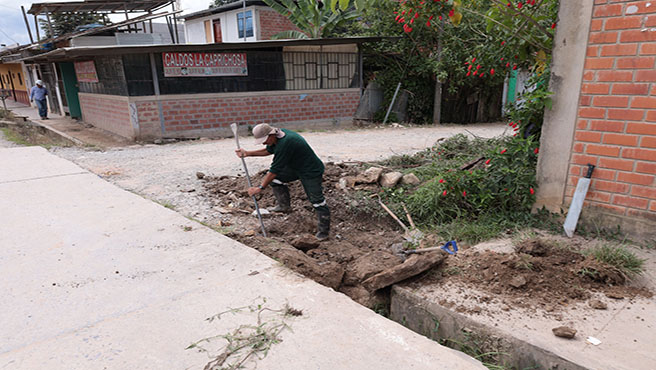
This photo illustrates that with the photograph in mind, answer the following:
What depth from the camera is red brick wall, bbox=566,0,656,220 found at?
327cm

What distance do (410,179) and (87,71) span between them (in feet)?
39.7

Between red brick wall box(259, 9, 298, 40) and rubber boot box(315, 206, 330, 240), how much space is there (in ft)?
59.6

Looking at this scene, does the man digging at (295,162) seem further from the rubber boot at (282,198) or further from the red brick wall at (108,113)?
the red brick wall at (108,113)

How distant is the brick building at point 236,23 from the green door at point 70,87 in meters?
7.13

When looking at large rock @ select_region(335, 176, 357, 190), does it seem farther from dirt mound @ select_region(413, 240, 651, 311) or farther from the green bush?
dirt mound @ select_region(413, 240, 651, 311)

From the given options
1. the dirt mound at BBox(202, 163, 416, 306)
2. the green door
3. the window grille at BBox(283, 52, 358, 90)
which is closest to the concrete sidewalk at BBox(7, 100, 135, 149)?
the green door

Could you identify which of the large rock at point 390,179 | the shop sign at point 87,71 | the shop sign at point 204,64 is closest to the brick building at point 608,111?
the large rock at point 390,179

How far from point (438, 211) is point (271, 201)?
90.8 inches

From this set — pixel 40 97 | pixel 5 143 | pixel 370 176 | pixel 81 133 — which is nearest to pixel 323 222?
pixel 370 176

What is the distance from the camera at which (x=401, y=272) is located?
3.13 m

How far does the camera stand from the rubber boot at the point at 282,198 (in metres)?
5.35

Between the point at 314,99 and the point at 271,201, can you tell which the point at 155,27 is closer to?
the point at 314,99

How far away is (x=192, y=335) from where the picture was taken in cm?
253

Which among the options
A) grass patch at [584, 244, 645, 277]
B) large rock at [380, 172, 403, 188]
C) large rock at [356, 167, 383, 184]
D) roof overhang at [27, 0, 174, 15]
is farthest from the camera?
roof overhang at [27, 0, 174, 15]
